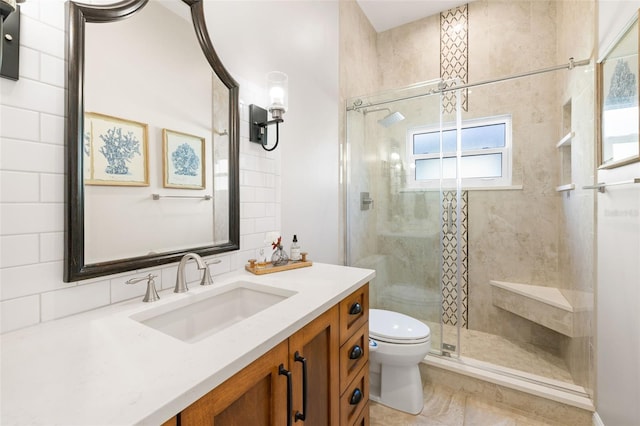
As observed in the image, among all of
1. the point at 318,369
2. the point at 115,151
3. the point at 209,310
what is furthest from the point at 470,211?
the point at 115,151

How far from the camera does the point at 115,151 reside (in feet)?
2.85

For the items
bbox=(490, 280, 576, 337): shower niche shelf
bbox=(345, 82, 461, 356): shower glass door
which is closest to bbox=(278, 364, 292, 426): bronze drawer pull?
bbox=(345, 82, 461, 356): shower glass door

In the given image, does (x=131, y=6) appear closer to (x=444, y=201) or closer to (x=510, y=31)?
(x=444, y=201)

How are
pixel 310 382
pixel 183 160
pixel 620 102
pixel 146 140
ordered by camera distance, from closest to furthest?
1. pixel 310 382
2. pixel 146 140
3. pixel 183 160
4. pixel 620 102

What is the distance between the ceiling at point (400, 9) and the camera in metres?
2.49

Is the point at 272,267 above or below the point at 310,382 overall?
above

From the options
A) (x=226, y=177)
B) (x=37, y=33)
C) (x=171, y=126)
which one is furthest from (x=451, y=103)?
(x=37, y=33)

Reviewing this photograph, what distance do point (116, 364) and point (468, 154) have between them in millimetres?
2902

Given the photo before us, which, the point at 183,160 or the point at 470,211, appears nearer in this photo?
the point at 183,160

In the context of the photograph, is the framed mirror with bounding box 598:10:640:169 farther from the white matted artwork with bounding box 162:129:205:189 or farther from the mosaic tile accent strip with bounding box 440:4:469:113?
the white matted artwork with bounding box 162:129:205:189

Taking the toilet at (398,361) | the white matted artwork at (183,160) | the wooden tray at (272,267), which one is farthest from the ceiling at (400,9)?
the toilet at (398,361)

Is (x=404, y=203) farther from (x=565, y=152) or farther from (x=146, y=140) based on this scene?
(x=146, y=140)

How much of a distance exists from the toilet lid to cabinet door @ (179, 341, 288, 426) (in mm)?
1026

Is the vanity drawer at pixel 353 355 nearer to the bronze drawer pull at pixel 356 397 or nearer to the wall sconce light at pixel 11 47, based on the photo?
the bronze drawer pull at pixel 356 397
